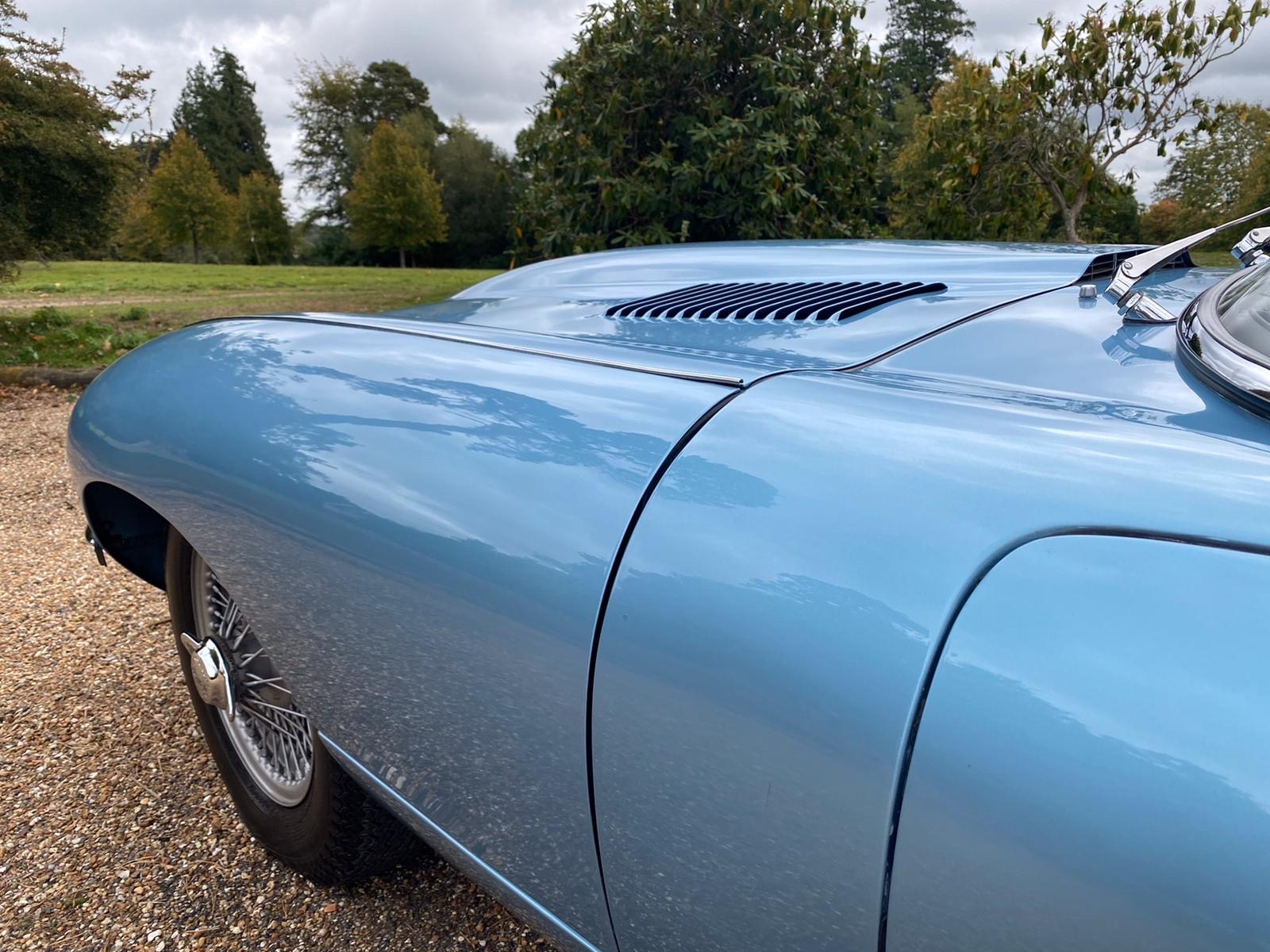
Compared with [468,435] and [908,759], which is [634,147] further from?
[908,759]

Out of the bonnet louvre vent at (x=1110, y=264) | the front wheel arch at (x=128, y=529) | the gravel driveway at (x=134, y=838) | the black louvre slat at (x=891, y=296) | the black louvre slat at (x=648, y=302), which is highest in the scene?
the bonnet louvre vent at (x=1110, y=264)

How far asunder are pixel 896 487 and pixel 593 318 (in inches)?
42.7

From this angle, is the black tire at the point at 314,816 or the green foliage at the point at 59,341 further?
the green foliage at the point at 59,341

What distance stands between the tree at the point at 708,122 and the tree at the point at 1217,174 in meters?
3.77

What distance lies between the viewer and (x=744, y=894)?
92 centimetres

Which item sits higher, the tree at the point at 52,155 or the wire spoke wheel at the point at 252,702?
the tree at the point at 52,155

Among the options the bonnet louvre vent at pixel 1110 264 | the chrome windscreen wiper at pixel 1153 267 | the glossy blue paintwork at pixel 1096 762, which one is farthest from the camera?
the bonnet louvre vent at pixel 1110 264

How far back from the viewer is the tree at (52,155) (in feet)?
26.7

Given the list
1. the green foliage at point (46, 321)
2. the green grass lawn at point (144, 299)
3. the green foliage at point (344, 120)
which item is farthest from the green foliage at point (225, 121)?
the green foliage at point (46, 321)

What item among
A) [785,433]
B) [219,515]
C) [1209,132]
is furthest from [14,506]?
[1209,132]

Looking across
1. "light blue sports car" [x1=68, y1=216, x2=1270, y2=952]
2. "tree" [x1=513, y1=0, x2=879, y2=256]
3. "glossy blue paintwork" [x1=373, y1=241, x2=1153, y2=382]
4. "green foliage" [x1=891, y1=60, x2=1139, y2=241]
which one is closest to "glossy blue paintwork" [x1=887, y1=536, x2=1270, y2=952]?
"light blue sports car" [x1=68, y1=216, x2=1270, y2=952]

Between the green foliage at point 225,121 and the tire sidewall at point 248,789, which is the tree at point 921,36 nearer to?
the green foliage at point 225,121

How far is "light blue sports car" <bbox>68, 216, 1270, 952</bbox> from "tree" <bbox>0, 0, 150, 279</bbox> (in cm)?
829

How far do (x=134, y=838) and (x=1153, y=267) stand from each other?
8.18 feet
